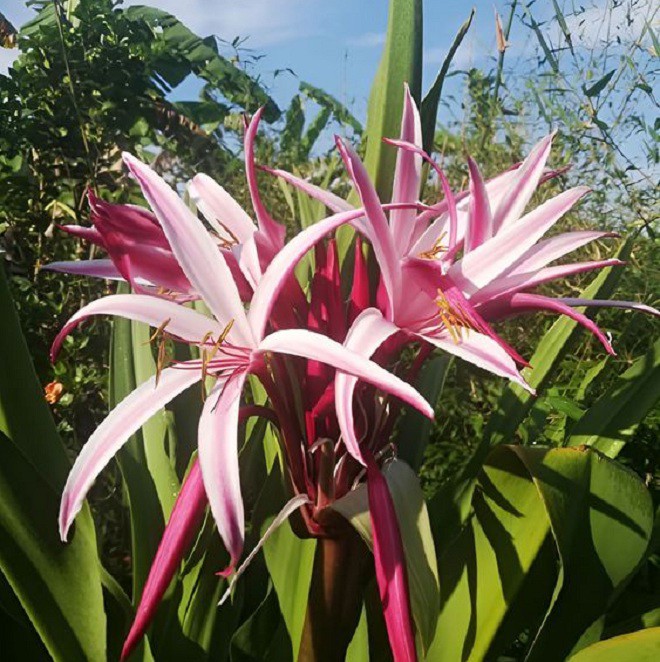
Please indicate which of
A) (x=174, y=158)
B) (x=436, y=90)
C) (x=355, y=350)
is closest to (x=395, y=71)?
(x=436, y=90)

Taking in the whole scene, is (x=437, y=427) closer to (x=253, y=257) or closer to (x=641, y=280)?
(x=641, y=280)

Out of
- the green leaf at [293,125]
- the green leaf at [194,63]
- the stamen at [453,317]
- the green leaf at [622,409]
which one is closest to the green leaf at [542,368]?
the green leaf at [622,409]

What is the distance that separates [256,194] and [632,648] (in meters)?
0.47

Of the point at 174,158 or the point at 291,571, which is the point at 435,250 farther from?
the point at 174,158

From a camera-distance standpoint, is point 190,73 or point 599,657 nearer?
point 599,657

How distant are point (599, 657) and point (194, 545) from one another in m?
0.44

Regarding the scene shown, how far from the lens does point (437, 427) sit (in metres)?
1.86

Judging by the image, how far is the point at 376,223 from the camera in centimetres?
67

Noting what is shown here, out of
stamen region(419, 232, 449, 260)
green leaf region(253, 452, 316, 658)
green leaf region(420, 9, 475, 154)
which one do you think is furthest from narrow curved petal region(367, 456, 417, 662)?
green leaf region(420, 9, 475, 154)

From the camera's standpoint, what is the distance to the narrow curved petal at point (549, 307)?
2.27 ft

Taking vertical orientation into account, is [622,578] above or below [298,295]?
below

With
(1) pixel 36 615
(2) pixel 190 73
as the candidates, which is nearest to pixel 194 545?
(1) pixel 36 615

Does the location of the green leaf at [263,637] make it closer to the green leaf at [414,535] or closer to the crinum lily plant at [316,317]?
the crinum lily plant at [316,317]

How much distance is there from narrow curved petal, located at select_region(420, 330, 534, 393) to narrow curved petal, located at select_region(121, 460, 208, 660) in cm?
21
